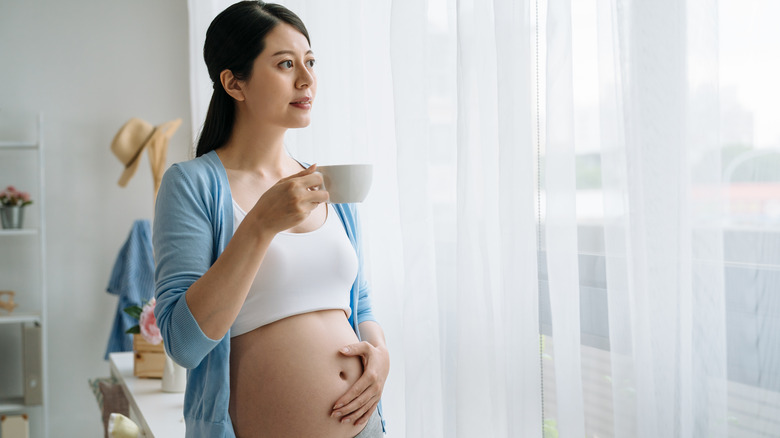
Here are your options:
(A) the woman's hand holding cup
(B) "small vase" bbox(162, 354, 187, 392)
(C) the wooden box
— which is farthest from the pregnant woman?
(C) the wooden box

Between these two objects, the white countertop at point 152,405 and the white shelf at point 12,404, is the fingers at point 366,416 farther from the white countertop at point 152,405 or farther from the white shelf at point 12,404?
the white shelf at point 12,404

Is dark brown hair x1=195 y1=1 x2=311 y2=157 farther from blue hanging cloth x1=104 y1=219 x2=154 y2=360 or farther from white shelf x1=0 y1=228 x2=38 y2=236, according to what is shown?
white shelf x1=0 y1=228 x2=38 y2=236

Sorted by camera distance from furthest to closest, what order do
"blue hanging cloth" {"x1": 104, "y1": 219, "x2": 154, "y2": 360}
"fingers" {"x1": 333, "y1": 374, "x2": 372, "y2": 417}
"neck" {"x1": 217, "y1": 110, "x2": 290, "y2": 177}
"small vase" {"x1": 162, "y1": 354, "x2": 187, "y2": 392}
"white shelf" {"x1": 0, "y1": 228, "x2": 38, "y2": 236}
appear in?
"blue hanging cloth" {"x1": 104, "y1": 219, "x2": 154, "y2": 360}, "white shelf" {"x1": 0, "y1": 228, "x2": 38, "y2": 236}, "small vase" {"x1": 162, "y1": 354, "x2": 187, "y2": 392}, "neck" {"x1": 217, "y1": 110, "x2": 290, "y2": 177}, "fingers" {"x1": 333, "y1": 374, "x2": 372, "y2": 417}

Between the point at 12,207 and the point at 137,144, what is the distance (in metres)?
0.65

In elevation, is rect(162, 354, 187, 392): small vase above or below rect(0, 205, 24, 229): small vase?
below

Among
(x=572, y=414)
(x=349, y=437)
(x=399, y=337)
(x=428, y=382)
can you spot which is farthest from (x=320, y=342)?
(x=399, y=337)

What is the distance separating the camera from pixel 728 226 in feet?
2.67

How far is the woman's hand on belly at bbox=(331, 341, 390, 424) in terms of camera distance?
1042 millimetres

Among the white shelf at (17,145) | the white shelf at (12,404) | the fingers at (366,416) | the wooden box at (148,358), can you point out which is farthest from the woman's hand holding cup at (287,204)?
the white shelf at (12,404)

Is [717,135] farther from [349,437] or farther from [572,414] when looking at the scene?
[349,437]

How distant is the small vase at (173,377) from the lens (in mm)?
1820

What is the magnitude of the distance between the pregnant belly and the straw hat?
8.35 ft

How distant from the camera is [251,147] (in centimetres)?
116

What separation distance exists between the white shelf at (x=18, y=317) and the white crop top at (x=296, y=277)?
2.63m
